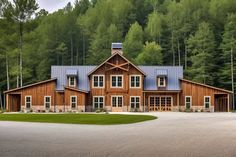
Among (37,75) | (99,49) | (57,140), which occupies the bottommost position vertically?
(57,140)

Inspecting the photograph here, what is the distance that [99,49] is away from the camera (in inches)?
2980

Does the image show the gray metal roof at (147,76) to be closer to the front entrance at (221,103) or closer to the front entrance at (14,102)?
the front entrance at (14,102)

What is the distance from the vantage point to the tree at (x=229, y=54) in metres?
63.9

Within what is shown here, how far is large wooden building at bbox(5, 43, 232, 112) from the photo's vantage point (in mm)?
50375

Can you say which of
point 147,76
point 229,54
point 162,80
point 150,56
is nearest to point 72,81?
point 147,76

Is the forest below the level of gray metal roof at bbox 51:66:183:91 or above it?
above

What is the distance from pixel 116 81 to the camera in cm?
5153

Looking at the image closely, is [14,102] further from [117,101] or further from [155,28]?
[155,28]

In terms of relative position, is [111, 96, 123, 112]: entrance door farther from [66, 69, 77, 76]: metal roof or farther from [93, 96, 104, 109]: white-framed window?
[66, 69, 77, 76]: metal roof

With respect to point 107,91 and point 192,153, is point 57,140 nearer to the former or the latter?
point 192,153

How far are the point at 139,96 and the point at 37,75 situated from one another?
26884mm

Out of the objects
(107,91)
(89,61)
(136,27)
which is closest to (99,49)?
(89,61)

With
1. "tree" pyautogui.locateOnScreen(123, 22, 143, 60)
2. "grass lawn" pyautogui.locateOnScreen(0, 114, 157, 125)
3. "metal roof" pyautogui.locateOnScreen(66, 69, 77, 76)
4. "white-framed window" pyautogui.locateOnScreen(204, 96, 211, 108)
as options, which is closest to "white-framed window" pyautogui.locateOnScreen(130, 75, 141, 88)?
"metal roof" pyautogui.locateOnScreen(66, 69, 77, 76)

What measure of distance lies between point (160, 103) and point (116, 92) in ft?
17.8
